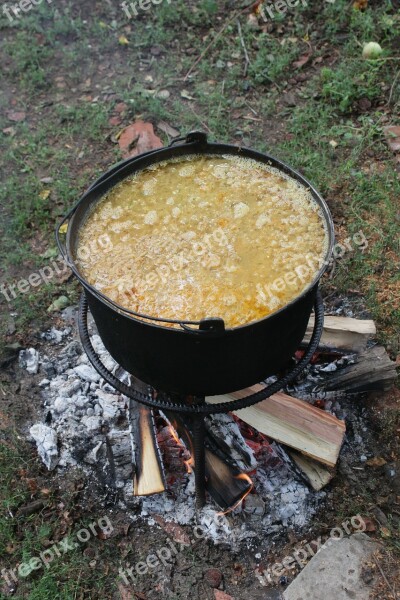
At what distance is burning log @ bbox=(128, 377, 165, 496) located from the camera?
2973 millimetres

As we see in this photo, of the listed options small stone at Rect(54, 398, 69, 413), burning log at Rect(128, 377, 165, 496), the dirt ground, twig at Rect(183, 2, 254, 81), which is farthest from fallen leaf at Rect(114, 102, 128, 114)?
burning log at Rect(128, 377, 165, 496)

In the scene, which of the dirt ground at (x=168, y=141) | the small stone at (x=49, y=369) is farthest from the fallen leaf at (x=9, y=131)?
the small stone at (x=49, y=369)

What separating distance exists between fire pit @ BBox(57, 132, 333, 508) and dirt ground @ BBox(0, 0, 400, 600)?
753 millimetres

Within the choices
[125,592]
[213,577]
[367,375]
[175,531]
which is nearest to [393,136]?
[367,375]

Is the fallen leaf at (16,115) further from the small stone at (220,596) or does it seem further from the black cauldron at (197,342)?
the small stone at (220,596)

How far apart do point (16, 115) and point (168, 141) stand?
5.42ft

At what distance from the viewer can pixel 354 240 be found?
13.8 feet

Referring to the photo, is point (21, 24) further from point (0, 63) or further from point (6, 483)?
point (6, 483)

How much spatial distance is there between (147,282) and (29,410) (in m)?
1.50

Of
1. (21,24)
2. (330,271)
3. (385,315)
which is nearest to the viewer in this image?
(385,315)

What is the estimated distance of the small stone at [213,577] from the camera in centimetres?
287

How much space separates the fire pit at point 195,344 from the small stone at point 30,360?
0.99m

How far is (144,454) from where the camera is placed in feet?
10.1

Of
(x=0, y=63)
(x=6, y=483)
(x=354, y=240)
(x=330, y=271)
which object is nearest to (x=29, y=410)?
(x=6, y=483)
